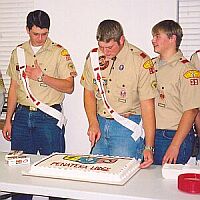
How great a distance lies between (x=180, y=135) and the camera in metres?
2.48

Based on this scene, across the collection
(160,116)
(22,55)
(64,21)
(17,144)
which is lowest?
(17,144)

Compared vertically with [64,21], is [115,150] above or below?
below

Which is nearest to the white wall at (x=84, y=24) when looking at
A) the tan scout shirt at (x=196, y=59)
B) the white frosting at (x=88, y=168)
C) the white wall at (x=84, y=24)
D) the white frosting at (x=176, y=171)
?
the white wall at (x=84, y=24)

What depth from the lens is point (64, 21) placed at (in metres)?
3.39

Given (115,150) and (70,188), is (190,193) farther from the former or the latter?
(115,150)

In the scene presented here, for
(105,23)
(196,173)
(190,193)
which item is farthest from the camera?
(105,23)

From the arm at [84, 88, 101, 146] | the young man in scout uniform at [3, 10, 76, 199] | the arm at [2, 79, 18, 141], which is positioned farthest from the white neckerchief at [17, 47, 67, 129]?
the arm at [84, 88, 101, 146]

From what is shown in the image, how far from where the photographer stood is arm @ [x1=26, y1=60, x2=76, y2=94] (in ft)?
9.19

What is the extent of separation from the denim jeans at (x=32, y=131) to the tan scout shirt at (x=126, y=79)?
499 millimetres

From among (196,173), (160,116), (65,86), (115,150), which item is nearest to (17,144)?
(65,86)

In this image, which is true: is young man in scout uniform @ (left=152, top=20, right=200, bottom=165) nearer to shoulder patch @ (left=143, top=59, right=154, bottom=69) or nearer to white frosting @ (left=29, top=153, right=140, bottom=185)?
shoulder patch @ (left=143, top=59, right=154, bottom=69)

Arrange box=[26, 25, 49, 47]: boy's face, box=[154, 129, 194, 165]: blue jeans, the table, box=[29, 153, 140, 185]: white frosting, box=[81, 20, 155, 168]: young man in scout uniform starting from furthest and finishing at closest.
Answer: box=[26, 25, 49, 47]: boy's face < box=[154, 129, 194, 165]: blue jeans < box=[81, 20, 155, 168]: young man in scout uniform < box=[29, 153, 140, 185]: white frosting < the table

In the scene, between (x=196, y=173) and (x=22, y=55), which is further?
(x=22, y=55)

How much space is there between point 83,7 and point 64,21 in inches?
7.3
